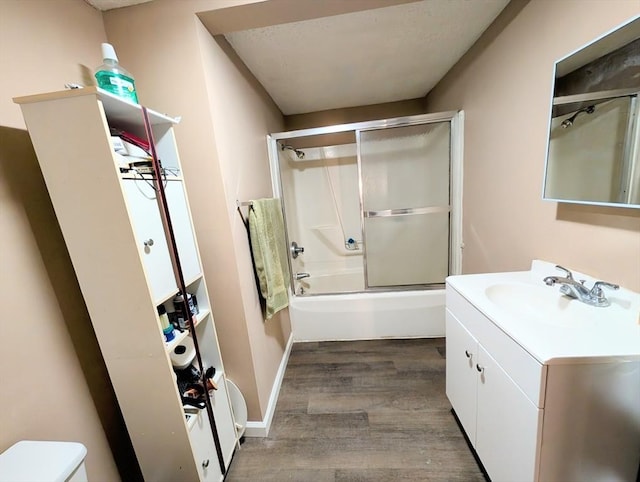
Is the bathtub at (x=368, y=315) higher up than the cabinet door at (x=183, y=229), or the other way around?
the cabinet door at (x=183, y=229)

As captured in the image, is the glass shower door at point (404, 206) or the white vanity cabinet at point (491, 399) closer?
the white vanity cabinet at point (491, 399)

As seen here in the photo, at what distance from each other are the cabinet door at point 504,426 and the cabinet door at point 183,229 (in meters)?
1.28

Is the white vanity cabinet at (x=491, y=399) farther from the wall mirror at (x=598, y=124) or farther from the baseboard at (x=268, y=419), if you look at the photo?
the baseboard at (x=268, y=419)

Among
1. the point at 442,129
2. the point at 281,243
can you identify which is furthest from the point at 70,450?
the point at 442,129

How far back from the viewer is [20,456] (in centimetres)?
69

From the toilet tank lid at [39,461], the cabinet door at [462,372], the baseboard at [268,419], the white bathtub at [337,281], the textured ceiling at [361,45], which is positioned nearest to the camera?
the toilet tank lid at [39,461]

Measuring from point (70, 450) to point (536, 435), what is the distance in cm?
140

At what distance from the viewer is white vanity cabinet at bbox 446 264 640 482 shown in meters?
0.72

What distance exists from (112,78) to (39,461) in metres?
1.17

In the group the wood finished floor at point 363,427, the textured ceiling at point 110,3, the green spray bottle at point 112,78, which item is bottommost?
the wood finished floor at point 363,427

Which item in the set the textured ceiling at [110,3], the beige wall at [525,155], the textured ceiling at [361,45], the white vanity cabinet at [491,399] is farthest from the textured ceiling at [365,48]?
the white vanity cabinet at [491,399]

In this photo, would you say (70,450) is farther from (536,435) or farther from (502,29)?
(502,29)

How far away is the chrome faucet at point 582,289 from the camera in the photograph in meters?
0.93

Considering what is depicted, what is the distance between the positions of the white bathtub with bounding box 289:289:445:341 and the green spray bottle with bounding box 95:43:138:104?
1.87m
